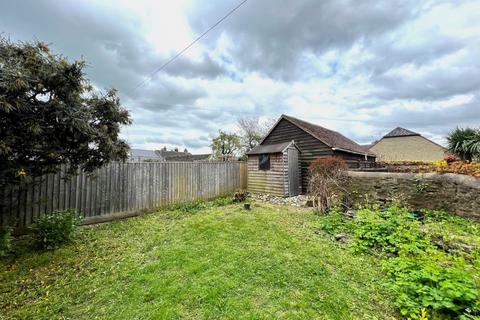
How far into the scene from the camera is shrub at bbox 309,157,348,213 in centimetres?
699

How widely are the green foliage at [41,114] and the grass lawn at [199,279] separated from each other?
1889mm

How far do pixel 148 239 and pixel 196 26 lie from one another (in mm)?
6437

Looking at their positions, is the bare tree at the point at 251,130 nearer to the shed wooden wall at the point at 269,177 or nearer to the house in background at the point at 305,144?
the house in background at the point at 305,144

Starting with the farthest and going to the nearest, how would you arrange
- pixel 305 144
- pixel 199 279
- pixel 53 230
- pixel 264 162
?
pixel 305 144, pixel 264 162, pixel 53 230, pixel 199 279

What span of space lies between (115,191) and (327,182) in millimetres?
7482

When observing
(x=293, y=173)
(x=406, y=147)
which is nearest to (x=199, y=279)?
(x=293, y=173)

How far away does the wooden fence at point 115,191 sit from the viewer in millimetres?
5082

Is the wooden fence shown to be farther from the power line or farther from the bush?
the power line

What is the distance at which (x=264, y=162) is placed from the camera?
11.5m

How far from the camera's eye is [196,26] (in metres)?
6.28

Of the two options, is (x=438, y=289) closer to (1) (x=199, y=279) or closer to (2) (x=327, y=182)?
(1) (x=199, y=279)

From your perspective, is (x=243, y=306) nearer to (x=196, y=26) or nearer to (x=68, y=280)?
(x=68, y=280)

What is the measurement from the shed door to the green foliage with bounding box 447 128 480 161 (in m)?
8.25

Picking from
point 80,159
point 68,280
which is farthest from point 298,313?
point 80,159
